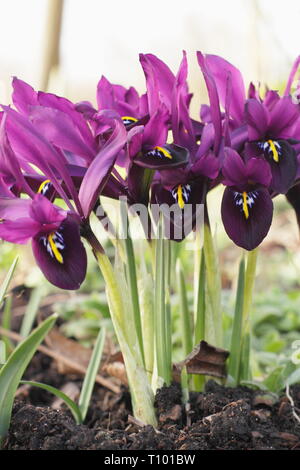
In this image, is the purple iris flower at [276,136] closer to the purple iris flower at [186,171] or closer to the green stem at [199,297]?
the purple iris flower at [186,171]

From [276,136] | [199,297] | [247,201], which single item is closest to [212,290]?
[199,297]

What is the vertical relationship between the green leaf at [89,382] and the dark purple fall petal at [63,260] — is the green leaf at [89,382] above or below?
below

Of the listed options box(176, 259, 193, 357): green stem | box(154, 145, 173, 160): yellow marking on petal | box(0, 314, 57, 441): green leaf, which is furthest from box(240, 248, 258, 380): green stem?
box(0, 314, 57, 441): green leaf

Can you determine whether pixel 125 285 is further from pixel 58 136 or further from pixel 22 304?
pixel 22 304

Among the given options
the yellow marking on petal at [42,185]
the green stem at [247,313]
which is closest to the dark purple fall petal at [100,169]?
the yellow marking on petal at [42,185]

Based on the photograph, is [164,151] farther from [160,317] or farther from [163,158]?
[160,317]

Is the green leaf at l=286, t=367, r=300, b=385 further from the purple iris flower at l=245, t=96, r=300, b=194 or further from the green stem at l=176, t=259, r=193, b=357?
the purple iris flower at l=245, t=96, r=300, b=194

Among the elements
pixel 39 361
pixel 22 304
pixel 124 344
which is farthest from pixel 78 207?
pixel 22 304
